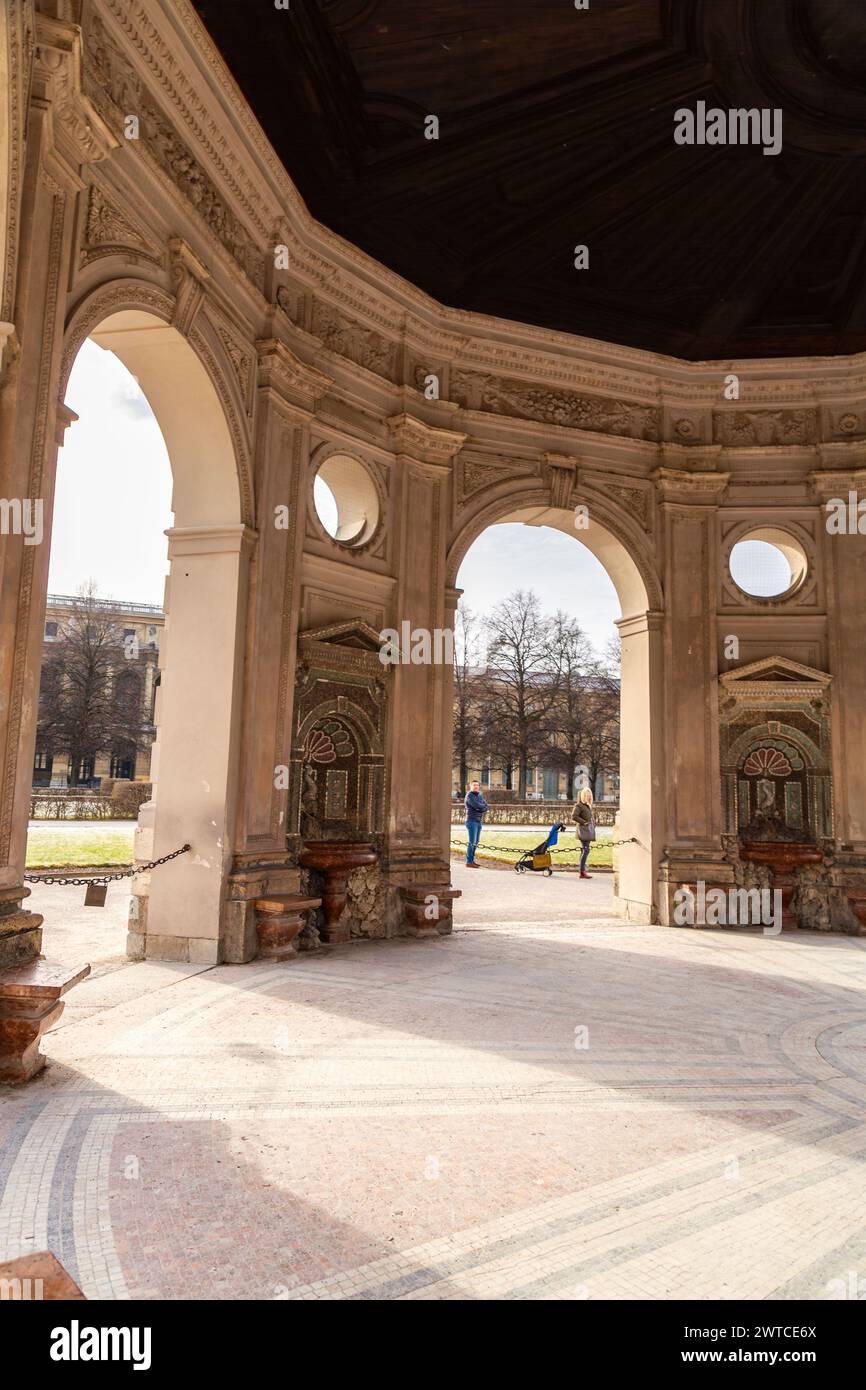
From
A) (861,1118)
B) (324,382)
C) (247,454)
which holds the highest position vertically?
(324,382)

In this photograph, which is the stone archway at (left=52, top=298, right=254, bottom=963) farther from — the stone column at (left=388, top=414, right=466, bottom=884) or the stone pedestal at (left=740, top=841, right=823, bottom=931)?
the stone pedestal at (left=740, top=841, right=823, bottom=931)

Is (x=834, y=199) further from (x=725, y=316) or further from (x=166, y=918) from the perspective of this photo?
(x=166, y=918)

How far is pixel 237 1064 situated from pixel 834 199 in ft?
37.7

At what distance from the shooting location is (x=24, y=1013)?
15.7 feet

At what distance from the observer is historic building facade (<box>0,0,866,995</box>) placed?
557cm

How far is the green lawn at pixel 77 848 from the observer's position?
13.6 m

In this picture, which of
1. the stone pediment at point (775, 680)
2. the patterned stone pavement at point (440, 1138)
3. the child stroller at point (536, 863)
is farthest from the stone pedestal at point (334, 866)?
the child stroller at point (536, 863)

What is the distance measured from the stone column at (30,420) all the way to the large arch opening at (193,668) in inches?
102

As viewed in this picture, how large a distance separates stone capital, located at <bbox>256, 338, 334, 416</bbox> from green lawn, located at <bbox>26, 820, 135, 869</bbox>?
692cm

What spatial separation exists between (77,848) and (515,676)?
29325 millimetres

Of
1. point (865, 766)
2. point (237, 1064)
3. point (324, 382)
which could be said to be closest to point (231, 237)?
→ point (324, 382)

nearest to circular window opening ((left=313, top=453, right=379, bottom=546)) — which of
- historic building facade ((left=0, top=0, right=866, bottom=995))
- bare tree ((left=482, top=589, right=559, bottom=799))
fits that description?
historic building facade ((left=0, top=0, right=866, bottom=995))

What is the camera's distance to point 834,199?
10258 millimetres
